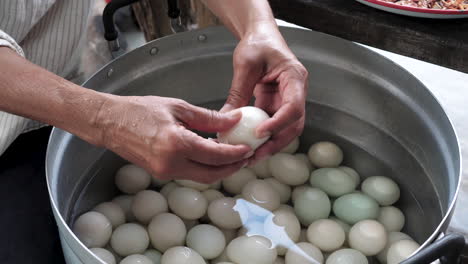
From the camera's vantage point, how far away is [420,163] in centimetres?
88

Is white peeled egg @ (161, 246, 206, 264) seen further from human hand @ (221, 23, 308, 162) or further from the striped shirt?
the striped shirt

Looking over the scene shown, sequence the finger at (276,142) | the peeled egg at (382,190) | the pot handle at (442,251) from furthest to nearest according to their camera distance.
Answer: the peeled egg at (382,190) < the finger at (276,142) < the pot handle at (442,251)

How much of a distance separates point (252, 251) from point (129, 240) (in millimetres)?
193

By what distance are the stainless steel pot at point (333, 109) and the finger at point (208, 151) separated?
22 centimetres

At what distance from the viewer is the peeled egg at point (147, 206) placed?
852 mm

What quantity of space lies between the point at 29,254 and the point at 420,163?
68cm

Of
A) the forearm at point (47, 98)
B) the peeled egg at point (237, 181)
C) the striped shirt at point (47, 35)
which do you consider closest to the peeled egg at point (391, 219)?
the peeled egg at point (237, 181)

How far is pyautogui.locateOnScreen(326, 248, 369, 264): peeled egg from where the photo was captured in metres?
0.77

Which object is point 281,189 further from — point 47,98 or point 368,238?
point 47,98

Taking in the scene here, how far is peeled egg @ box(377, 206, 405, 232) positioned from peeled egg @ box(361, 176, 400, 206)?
0.06 feet

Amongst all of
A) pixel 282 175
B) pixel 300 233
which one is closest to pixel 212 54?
pixel 282 175

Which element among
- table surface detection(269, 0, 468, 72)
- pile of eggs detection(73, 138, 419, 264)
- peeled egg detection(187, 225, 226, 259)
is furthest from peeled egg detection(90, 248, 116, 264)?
table surface detection(269, 0, 468, 72)

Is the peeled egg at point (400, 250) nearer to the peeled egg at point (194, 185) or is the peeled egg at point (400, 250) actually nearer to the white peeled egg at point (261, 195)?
the white peeled egg at point (261, 195)

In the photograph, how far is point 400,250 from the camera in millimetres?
780
